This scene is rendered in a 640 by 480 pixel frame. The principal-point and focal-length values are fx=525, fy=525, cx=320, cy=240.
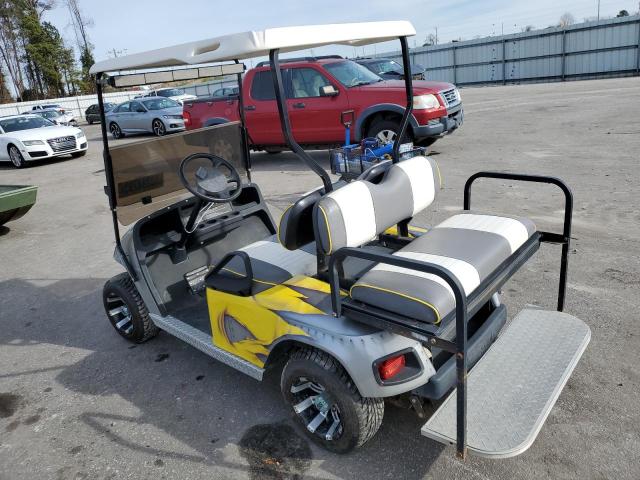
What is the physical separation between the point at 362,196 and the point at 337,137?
726cm

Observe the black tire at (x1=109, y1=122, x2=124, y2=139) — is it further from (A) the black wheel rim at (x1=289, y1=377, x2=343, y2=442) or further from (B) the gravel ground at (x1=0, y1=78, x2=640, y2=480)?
(A) the black wheel rim at (x1=289, y1=377, x2=343, y2=442)

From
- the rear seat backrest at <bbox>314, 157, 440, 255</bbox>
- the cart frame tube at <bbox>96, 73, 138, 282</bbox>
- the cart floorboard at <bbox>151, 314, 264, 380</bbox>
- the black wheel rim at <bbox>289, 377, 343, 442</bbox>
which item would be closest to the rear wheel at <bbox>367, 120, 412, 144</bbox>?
the rear seat backrest at <bbox>314, 157, 440, 255</bbox>

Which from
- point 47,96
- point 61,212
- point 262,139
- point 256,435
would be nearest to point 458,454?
point 256,435

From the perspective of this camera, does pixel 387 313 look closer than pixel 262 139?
Yes

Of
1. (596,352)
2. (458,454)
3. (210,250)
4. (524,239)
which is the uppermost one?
(524,239)

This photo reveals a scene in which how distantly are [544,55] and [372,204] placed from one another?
87.6 feet

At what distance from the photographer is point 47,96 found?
50562 mm

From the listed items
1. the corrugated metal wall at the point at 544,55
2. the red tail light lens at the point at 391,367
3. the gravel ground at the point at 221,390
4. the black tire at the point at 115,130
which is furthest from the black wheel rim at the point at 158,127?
the corrugated metal wall at the point at 544,55

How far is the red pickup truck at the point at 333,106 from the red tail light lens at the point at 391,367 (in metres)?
6.97

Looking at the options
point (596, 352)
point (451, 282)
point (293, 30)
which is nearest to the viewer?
point (451, 282)

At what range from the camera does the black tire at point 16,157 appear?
44.5ft

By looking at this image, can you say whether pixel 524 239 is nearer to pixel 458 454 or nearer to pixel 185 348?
pixel 458 454

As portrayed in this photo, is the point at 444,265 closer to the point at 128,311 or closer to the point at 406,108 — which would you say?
the point at 406,108

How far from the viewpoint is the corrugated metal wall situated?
76.9ft
